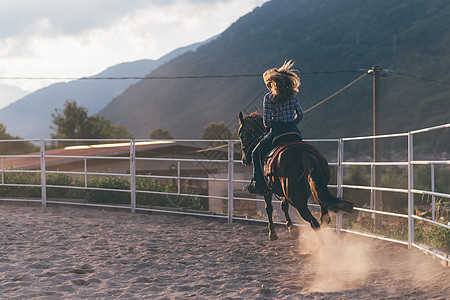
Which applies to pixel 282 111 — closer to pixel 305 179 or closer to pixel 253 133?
pixel 253 133

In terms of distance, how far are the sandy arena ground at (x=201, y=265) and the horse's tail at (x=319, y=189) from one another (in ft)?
2.06

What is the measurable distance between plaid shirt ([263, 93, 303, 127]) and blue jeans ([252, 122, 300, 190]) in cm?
7

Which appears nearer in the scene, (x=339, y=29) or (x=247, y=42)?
(x=339, y=29)

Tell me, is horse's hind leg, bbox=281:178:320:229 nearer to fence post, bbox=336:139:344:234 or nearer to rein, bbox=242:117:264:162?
rein, bbox=242:117:264:162

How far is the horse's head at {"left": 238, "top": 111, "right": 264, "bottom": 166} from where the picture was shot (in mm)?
6020

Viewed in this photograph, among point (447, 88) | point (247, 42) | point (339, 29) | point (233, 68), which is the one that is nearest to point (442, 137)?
point (447, 88)

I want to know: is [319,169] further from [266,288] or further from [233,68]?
[233,68]

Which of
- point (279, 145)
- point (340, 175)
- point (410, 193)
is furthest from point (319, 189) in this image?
point (340, 175)

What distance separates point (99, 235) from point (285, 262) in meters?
3.19

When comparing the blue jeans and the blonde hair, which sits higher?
the blonde hair

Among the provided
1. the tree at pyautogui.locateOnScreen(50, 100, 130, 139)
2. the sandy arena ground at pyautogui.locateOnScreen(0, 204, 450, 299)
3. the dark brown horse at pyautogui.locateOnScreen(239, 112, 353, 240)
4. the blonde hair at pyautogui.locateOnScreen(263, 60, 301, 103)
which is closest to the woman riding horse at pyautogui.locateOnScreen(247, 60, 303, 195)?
the blonde hair at pyautogui.locateOnScreen(263, 60, 301, 103)

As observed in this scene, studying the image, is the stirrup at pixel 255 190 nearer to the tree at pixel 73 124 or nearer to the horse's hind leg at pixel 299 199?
the horse's hind leg at pixel 299 199

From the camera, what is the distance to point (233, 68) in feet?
405

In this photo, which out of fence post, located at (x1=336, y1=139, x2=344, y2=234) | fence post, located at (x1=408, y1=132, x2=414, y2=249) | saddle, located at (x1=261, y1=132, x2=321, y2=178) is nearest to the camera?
saddle, located at (x1=261, y1=132, x2=321, y2=178)
